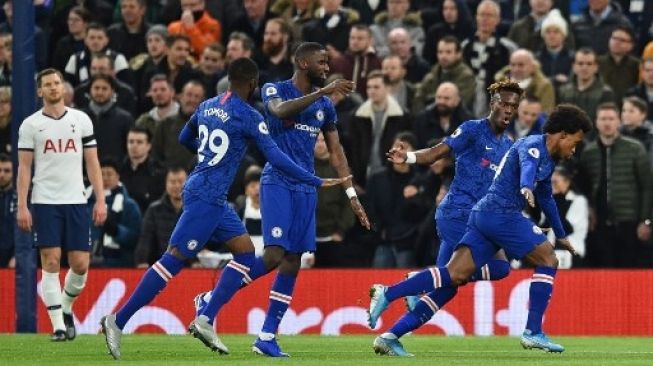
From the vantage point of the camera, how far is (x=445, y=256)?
15.1m

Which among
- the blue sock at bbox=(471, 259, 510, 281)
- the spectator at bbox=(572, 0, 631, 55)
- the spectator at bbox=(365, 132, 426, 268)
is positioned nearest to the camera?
the blue sock at bbox=(471, 259, 510, 281)

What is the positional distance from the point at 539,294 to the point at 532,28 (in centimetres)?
841

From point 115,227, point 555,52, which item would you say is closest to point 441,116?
point 555,52

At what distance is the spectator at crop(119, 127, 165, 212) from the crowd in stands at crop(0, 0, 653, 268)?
2cm

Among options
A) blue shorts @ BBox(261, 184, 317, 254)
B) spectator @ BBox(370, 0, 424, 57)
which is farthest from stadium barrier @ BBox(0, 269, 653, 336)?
blue shorts @ BBox(261, 184, 317, 254)

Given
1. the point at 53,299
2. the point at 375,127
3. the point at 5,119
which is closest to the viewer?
the point at 53,299

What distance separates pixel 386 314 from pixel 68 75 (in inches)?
261

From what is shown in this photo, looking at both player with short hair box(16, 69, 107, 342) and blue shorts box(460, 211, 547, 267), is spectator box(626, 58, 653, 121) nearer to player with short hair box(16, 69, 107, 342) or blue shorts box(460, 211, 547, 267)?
blue shorts box(460, 211, 547, 267)

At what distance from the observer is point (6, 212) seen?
67.3ft

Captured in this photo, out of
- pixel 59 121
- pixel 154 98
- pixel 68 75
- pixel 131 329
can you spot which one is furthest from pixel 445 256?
pixel 68 75

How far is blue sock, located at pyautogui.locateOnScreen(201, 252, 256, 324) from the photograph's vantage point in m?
13.8

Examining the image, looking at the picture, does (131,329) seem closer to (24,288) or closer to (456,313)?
(24,288)

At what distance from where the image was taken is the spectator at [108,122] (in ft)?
71.2

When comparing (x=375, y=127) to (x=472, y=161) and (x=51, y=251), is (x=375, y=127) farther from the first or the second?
(x=472, y=161)
